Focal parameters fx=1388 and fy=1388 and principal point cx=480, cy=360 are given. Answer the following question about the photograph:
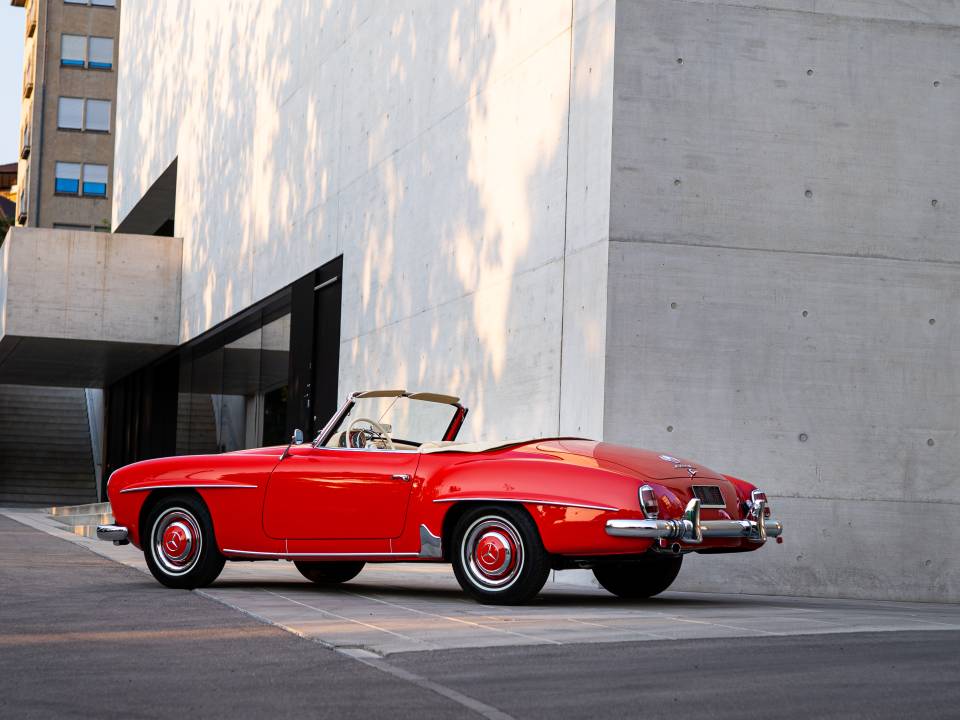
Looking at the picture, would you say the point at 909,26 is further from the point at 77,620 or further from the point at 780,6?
the point at 77,620

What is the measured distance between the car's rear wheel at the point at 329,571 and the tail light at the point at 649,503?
119 inches

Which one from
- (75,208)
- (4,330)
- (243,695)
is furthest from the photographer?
(75,208)

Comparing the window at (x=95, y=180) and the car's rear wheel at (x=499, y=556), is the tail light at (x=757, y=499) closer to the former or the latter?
the car's rear wheel at (x=499, y=556)

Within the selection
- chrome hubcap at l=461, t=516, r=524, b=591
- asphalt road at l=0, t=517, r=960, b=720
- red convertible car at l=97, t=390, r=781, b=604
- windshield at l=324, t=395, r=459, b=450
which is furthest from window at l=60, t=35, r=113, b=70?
asphalt road at l=0, t=517, r=960, b=720

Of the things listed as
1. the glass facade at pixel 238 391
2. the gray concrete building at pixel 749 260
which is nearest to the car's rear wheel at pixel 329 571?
the gray concrete building at pixel 749 260

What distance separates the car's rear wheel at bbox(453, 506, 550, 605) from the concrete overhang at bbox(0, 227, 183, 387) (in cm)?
2075

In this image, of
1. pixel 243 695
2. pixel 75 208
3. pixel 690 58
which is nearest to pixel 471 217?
pixel 690 58

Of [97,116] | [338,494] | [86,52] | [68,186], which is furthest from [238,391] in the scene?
[86,52]

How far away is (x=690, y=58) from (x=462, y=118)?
135 inches

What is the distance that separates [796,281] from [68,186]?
1999 inches

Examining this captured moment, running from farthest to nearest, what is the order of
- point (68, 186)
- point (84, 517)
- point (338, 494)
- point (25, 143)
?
point (25, 143) < point (68, 186) < point (84, 517) < point (338, 494)

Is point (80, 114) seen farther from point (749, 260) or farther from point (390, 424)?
point (749, 260)

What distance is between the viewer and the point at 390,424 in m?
12.1

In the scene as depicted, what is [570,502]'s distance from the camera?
7.50m
